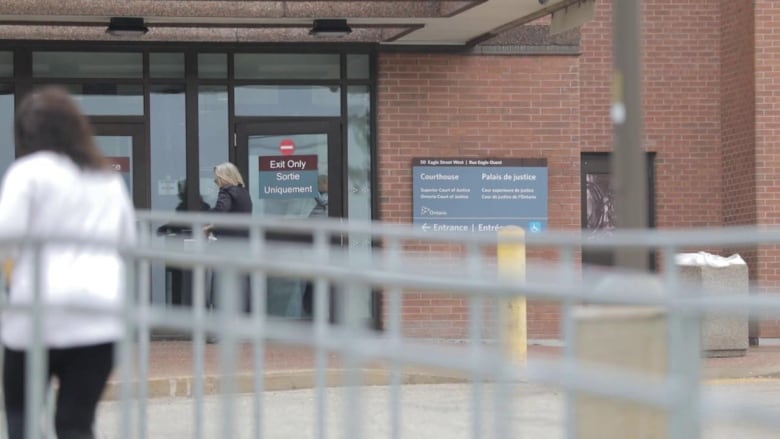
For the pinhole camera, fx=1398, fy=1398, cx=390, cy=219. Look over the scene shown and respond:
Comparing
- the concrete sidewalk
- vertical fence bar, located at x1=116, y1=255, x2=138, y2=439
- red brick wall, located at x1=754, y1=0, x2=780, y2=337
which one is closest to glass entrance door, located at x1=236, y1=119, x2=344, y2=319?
the concrete sidewalk

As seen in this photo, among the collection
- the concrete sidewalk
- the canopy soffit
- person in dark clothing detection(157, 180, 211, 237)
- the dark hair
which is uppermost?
the canopy soffit

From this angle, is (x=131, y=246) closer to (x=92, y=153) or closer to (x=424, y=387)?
(x=92, y=153)

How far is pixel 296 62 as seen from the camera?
47.3 ft

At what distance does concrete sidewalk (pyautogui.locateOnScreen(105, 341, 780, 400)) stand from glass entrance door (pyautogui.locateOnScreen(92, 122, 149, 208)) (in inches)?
63.7

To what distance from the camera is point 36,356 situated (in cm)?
494

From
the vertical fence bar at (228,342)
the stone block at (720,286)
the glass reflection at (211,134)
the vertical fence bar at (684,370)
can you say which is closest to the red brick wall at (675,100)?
the stone block at (720,286)

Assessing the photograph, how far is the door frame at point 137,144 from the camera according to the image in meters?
14.1

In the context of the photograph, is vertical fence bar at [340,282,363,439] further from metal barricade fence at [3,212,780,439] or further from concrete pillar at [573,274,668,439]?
concrete pillar at [573,274,668,439]

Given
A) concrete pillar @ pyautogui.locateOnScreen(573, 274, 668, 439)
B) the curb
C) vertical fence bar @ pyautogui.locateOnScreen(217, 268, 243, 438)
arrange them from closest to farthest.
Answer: vertical fence bar @ pyautogui.locateOnScreen(217, 268, 243, 438), concrete pillar @ pyautogui.locateOnScreen(573, 274, 668, 439), the curb

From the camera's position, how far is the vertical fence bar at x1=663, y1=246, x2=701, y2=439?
2711 millimetres

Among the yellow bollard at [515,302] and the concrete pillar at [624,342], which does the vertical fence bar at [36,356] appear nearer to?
the concrete pillar at [624,342]

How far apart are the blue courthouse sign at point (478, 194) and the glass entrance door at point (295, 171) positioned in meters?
0.87

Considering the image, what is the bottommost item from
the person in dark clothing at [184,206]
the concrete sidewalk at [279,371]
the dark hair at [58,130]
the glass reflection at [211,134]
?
the concrete sidewalk at [279,371]

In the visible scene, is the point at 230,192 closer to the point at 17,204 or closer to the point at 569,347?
the point at 17,204
